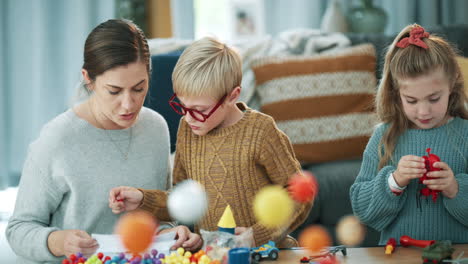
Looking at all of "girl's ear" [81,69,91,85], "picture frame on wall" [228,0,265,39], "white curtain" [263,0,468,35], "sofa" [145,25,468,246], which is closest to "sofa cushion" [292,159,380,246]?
"sofa" [145,25,468,246]

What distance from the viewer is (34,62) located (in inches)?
143

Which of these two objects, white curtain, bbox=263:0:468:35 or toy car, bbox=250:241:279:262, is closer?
toy car, bbox=250:241:279:262

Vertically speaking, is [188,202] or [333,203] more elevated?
[188,202]

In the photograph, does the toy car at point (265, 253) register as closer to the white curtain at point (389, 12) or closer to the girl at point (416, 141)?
the girl at point (416, 141)

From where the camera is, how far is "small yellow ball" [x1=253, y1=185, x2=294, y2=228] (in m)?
1.38

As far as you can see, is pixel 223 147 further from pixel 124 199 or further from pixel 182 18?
pixel 182 18

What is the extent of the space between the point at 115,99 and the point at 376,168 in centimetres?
72

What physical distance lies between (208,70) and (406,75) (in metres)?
0.51

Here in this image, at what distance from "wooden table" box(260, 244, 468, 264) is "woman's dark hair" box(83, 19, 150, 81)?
2.05ft

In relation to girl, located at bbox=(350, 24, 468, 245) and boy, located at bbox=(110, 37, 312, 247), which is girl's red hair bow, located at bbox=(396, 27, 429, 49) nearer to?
girl, located at bbox=(350, 24, 468, 245)

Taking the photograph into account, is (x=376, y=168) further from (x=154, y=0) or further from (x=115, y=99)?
(x=154, y=0)

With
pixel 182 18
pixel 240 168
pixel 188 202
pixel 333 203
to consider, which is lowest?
pixel 333 203

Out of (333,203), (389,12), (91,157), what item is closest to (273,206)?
(91,157)

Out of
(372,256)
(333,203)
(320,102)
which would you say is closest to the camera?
(372,256)
